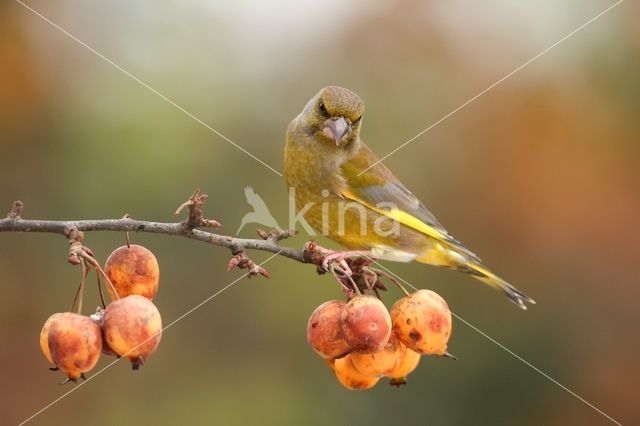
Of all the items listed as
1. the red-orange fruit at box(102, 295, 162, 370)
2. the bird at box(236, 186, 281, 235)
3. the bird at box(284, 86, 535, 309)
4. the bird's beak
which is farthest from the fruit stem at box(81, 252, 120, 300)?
the bird at box(236, 186, 281, 235)

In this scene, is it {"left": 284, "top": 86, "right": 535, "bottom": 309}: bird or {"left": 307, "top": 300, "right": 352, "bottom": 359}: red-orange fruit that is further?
{"left": 284, "top": 86, "right": 535, "bottom": 309}: bird

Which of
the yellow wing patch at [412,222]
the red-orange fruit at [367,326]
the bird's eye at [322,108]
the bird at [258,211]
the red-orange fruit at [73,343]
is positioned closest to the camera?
the red-orange fruit at [73,343]

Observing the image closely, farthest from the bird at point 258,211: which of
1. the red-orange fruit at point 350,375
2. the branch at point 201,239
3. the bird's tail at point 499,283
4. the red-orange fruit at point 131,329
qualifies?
the red-orange fruit at point 131,329

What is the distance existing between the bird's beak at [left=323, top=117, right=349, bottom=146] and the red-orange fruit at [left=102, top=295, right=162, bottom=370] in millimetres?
1665

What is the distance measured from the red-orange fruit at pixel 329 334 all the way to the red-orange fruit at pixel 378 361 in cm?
5

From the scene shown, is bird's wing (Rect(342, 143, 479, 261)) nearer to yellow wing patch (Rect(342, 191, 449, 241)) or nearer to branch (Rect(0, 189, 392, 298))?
yellow wing patch (Rect(342, 191, 449, 241))

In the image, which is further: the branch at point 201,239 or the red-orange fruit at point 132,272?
the red-orange fruit at point 132,272

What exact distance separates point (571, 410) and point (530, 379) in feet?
1.62

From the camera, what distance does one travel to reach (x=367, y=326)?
2.18 meters

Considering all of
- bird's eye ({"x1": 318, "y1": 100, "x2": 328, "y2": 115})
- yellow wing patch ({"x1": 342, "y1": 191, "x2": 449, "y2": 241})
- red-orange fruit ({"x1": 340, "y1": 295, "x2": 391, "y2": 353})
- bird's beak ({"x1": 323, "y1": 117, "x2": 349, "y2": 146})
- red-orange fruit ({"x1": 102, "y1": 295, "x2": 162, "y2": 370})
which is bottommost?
red-orange fruit ({"x1": 340, "y1": 295, "x2": 391, "y2": 353})

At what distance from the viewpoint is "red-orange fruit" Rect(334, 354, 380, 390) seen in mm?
2387

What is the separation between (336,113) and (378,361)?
1521 millimetres

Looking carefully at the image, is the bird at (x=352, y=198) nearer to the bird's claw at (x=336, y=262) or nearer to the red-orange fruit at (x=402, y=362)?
the bird's claw at (x=336, y=262)

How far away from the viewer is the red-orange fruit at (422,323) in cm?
231
